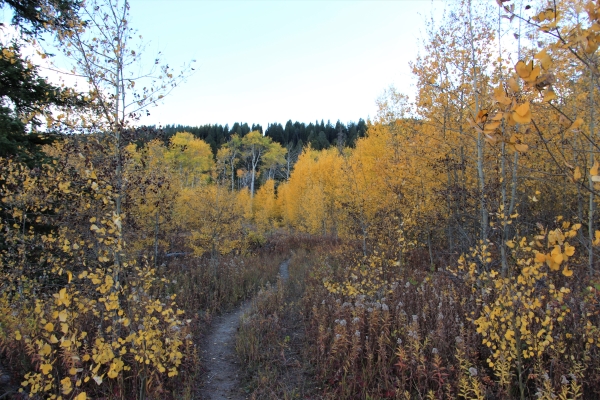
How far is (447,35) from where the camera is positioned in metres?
6.27

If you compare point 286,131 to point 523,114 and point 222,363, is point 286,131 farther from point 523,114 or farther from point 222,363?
point 523,114

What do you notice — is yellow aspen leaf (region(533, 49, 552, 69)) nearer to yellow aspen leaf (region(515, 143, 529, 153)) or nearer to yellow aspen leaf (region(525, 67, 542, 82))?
yellow aspen leaf (region(525, 67, 542, 82))

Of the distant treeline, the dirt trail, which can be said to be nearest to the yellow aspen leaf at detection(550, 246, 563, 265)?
the dirt trail

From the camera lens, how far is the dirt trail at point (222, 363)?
181 inches

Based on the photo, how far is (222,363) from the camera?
5.44 metres

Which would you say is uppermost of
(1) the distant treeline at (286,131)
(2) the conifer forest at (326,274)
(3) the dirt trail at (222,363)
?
(1) the distant treeline at (286,131)

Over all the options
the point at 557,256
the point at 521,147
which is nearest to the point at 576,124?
the point at 521,147

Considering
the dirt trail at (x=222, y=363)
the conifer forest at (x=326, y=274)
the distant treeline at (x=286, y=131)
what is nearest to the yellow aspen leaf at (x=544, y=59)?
the conifer forest at (x=326, y=274)

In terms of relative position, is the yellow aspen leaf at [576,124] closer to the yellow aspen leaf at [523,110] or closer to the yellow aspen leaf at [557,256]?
the yellow aspen leaf at [523,110]

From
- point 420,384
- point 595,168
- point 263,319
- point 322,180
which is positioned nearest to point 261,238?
point 322,180

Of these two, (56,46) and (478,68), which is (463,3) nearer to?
(478,68)

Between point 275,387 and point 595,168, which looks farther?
point 275,387

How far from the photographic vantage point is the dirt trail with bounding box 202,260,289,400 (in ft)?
15.0

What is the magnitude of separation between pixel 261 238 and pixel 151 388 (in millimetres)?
15795
